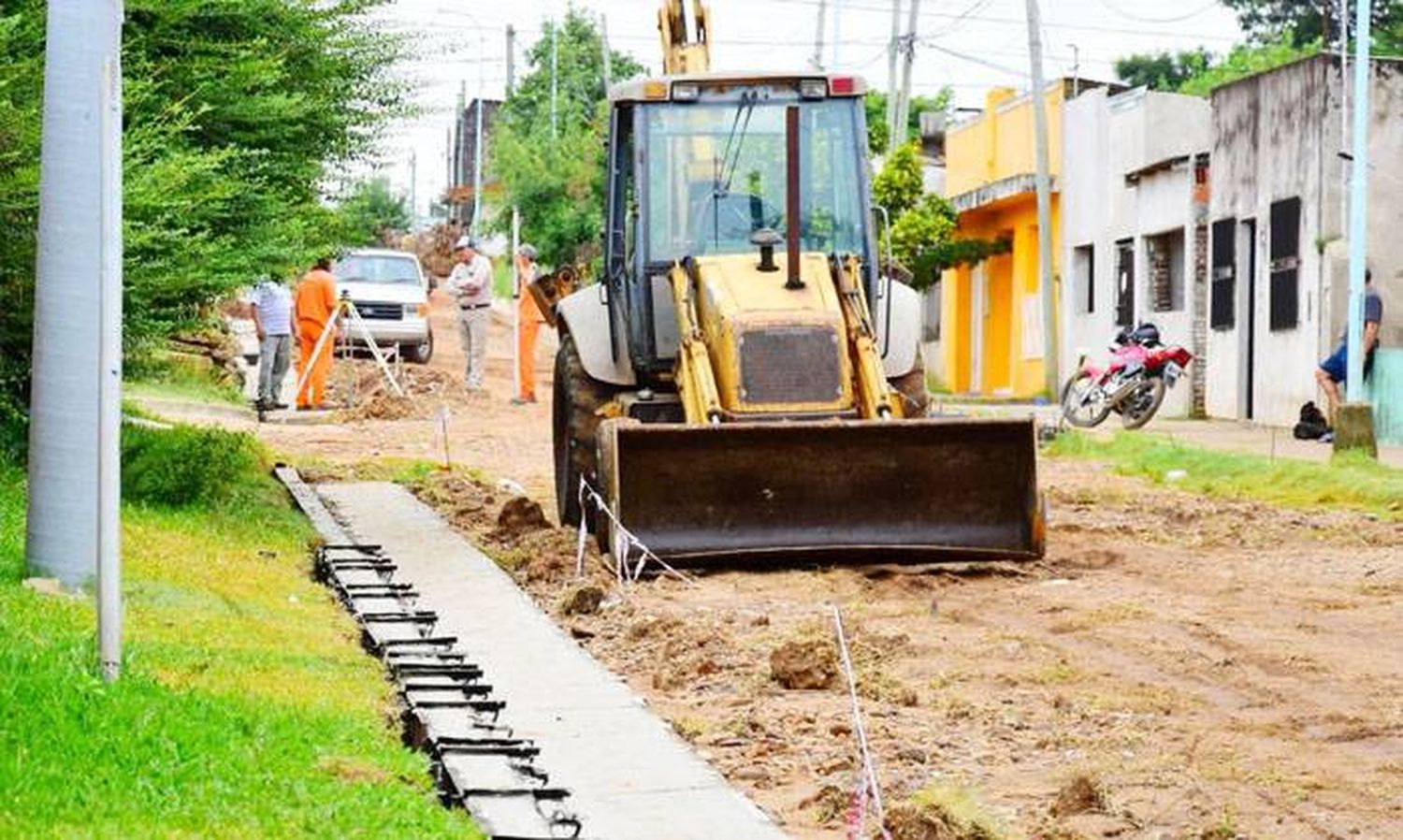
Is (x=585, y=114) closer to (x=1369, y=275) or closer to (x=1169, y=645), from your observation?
(x=1369, y=275)

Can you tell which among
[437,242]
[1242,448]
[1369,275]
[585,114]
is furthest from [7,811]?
[437,242]

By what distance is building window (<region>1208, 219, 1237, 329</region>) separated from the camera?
3484 cm

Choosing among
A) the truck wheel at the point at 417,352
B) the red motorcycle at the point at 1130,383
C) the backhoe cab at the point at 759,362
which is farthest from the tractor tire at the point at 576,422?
the truck wheel at the point at 417,352

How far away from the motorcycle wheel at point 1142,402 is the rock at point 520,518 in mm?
15312

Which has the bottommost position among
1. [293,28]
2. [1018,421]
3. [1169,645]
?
[1169,645]

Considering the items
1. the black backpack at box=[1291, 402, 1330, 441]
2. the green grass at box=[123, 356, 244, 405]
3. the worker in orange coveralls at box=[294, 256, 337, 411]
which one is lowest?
the black backpack at box=[1291, 402, 1330, 441]

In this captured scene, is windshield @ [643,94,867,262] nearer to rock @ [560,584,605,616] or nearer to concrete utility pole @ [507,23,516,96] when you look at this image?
rock @ [560,584,605,616]

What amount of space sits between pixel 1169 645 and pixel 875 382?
4.12 meters

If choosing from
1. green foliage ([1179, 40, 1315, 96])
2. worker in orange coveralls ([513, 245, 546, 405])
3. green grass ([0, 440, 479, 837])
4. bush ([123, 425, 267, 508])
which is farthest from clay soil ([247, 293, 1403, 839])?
green foliage ([1179, 40, 1315, 96])

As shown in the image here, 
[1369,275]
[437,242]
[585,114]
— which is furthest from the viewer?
[437,242]

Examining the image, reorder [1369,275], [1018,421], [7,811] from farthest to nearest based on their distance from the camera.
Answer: [1369,275] → [1018,421] → [7,811]

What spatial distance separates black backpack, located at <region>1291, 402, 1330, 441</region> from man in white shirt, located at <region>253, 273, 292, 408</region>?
11.5 metres

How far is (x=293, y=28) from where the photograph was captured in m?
17.7

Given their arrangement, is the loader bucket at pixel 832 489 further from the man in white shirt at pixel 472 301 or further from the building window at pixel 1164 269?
the building window at pixel 1164 269
